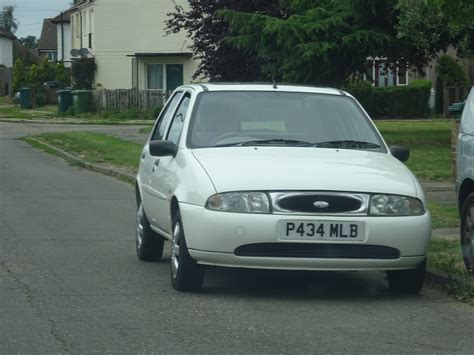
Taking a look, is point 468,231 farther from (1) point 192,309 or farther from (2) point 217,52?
(2) point 217,52

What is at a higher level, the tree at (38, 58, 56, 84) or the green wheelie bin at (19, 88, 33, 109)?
the tree at (38, 58, 56, 84)

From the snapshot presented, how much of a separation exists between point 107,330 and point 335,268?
180 centimetres

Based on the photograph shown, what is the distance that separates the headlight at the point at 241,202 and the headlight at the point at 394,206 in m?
0.78

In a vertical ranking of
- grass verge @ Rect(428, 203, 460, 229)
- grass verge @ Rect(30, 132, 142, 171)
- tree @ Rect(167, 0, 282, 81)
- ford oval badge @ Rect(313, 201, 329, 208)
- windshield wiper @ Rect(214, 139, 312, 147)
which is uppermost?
tree @ Rect(167, 0, 282, 81)

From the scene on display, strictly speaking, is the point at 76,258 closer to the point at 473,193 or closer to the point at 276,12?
the point at 473,193

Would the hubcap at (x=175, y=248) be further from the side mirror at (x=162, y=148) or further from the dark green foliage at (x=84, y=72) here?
the dark green foliage at (x=84, y=72)

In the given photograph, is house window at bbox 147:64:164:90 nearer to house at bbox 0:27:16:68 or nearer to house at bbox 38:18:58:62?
house at bbox 0:27:16:68

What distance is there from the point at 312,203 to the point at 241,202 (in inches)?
19.7

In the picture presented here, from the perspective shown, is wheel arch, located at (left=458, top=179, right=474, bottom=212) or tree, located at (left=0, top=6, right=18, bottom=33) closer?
wheel arch, located at (left=458, top=179, right=474, bottom=212)

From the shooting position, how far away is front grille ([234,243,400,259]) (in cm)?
793

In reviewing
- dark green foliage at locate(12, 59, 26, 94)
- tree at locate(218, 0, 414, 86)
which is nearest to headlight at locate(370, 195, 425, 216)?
tree at locate(218, 0, 414, 86)

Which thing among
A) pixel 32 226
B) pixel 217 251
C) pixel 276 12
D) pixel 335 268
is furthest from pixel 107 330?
pixel 276 12

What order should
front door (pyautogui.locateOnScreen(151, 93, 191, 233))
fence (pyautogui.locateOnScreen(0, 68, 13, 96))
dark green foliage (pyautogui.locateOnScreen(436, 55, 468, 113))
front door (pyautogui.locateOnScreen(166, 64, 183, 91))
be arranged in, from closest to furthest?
front door (pyautogui.locateOnScreen(151, 93, 191, 233)) → dark green foliage (pyautogui.locateOnScreen(436, 55, 468, 113)) → front door (pyautogui.locateOnScreen(166, 64, 183, 91)) → fence (pyautogui.locateOnScreen(0, 68, 13, 96))

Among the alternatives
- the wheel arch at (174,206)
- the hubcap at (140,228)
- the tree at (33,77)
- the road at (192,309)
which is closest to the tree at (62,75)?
the tree at (33,77)
